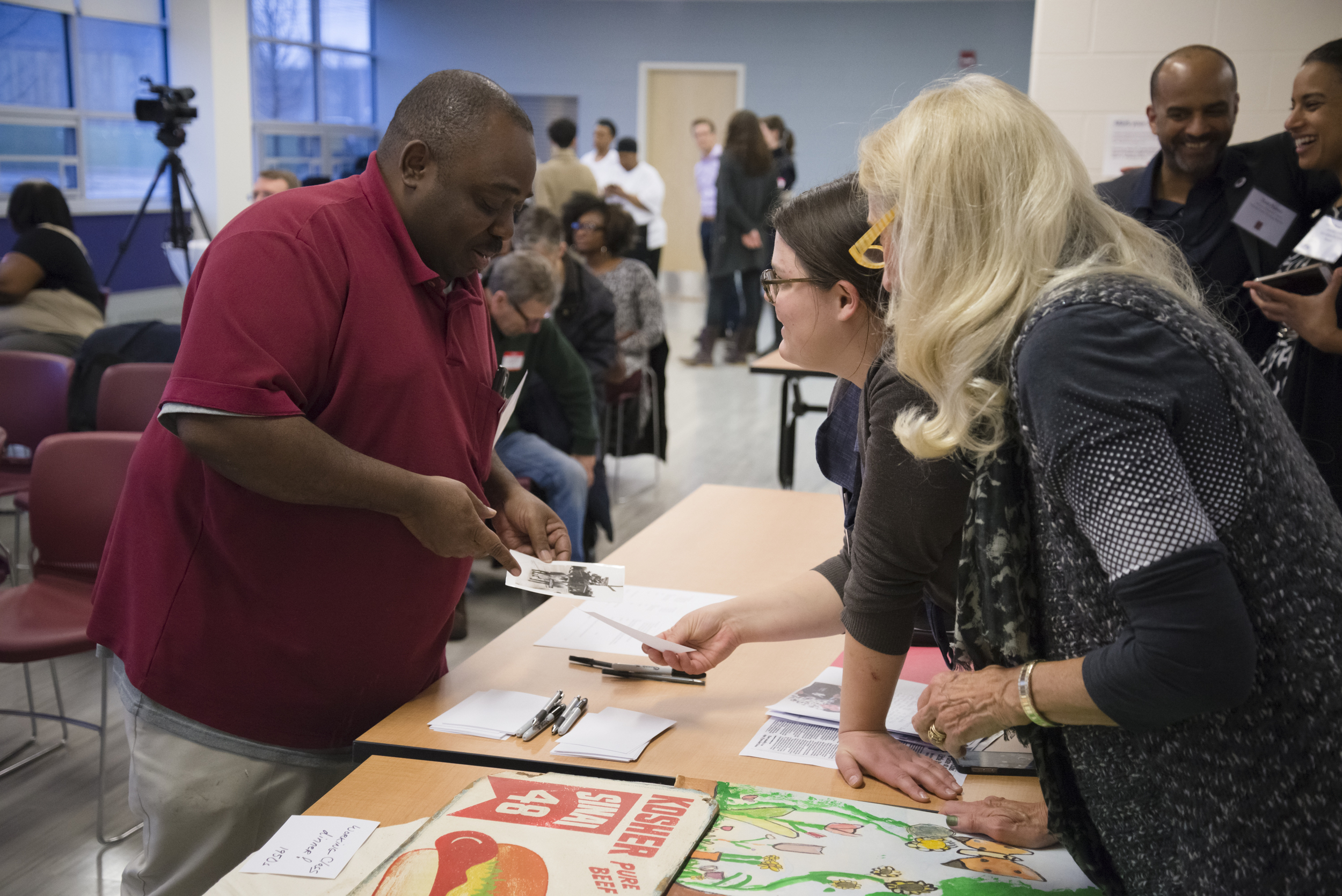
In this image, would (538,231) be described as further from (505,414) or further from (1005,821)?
(1005,821)

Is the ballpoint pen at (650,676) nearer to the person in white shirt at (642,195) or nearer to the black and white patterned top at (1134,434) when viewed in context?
the black and white patterned top at (1134,434)

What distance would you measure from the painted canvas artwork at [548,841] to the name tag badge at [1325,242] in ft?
7.28

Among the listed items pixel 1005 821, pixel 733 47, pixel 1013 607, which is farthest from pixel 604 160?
pixel 1013 607

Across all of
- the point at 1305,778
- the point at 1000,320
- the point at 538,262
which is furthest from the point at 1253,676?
the point at 538,262

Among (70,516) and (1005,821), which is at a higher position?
(1005,821)

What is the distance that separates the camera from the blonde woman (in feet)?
2.68

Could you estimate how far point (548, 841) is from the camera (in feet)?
3.53

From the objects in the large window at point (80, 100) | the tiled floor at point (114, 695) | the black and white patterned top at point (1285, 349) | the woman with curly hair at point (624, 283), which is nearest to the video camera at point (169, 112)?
the large window at point (80, 100)

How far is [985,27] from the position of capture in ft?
39.6

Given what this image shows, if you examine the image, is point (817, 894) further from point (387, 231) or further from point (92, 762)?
point (92, 762)

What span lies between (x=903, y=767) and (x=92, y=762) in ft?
7.37

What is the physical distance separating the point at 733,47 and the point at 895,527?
12.5m

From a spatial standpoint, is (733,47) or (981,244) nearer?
(981,244)

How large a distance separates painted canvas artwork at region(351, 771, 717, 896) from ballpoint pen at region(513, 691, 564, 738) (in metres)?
0.15
